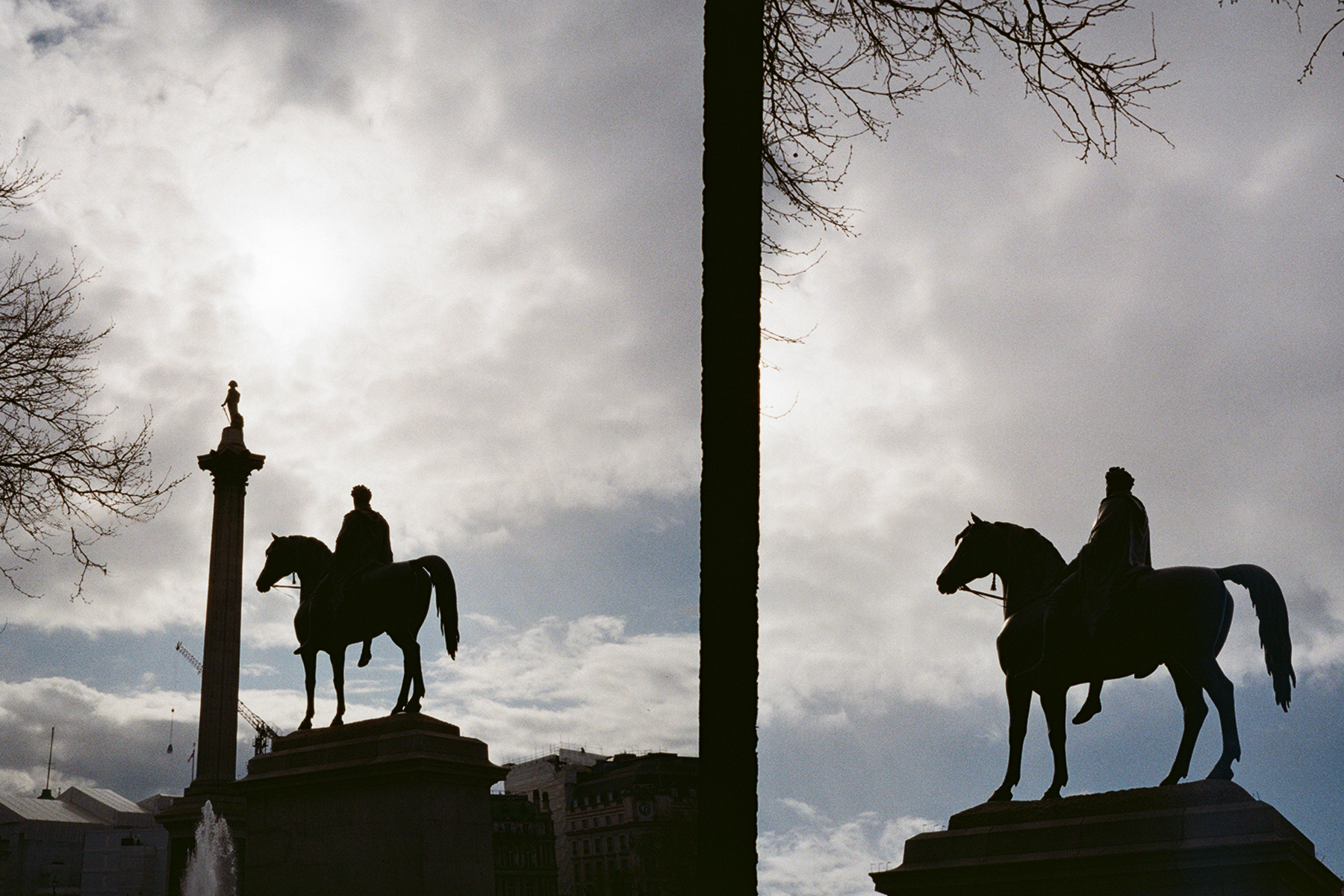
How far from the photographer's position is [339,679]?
18000mm

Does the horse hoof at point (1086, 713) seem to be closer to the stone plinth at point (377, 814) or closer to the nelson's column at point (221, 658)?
the stone plinth at point (377, 814)

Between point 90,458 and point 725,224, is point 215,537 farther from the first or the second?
point 725,224

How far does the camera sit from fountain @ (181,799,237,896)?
2992 cm

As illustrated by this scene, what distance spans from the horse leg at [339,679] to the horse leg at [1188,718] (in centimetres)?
1078

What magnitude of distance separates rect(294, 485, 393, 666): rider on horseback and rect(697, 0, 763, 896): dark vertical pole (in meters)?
12.4

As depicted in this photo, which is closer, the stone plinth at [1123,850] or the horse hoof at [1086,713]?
the stone plinth at [1123,850]

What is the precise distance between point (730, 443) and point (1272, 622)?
7838mm

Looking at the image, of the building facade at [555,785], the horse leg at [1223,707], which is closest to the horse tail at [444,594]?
the horse leg at [1223,707]

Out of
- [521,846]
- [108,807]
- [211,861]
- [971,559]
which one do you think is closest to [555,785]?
[521,846]

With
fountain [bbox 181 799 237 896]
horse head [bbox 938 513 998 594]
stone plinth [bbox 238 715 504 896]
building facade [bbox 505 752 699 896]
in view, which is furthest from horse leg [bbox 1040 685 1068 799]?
building facade [bbox 505 752 699 896]

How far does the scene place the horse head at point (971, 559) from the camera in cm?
1334

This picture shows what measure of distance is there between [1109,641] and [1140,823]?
1626 millimetres

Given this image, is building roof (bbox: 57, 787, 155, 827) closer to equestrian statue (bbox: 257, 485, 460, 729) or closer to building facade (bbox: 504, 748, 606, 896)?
building facade (bbox: 504, 748, 606, 896)

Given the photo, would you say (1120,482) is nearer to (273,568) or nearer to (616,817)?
(273,568)
